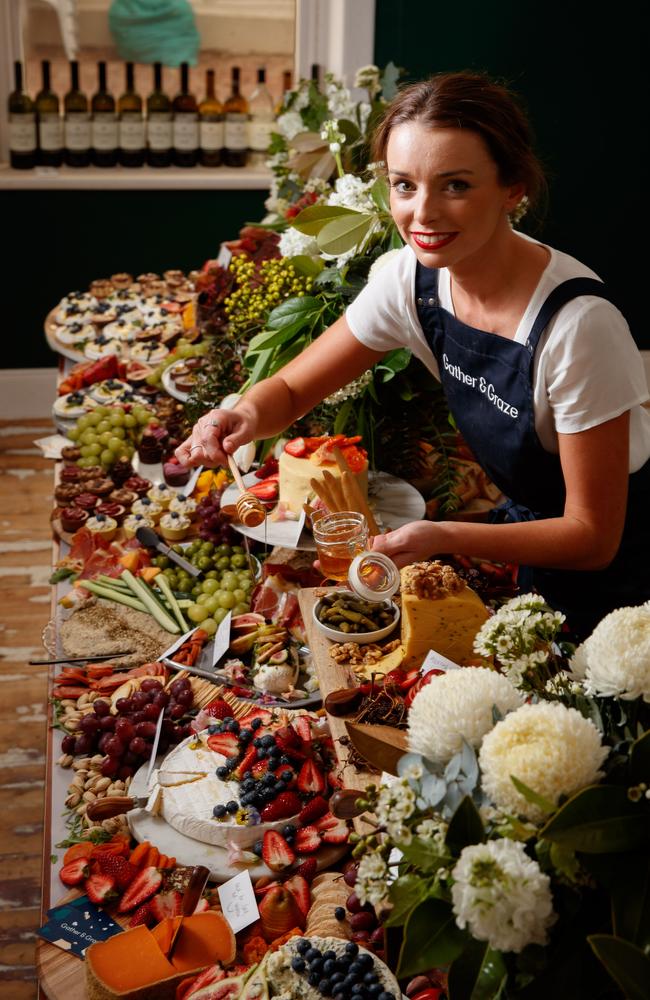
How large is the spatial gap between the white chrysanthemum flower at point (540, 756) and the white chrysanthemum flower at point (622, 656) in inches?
2.8

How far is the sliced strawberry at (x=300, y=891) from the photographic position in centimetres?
155

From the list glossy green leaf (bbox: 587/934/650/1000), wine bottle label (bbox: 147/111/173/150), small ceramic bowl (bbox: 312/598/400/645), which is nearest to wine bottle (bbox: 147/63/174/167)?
wine bottle label (bbox: 147/111/173/150)

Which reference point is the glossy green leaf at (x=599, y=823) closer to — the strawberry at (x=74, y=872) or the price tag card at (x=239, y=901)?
the price tag card at (x=239, y=901)

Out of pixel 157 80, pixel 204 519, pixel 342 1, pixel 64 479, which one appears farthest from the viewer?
pixel 157 80

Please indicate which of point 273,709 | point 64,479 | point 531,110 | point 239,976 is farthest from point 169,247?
point 239,976

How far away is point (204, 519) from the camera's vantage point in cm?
254

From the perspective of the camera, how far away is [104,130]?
4.82m

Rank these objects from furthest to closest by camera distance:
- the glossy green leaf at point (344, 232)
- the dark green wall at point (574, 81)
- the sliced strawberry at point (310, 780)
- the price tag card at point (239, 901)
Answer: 1. the dark green wall at point (574, 81)
2. the glossy green leaf at point (344, 232)
3. the sliced strawberry at point (310, 780)
4. the price tag card at point (239, 901)

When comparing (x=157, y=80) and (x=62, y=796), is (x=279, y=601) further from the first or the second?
(x=157, y=80)

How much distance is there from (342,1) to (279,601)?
3001mm

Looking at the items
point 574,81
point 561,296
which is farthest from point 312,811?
point 574,81

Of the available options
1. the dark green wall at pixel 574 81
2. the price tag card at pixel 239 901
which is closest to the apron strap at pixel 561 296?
the price tag card at pixel 239 901

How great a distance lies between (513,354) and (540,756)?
95 cm

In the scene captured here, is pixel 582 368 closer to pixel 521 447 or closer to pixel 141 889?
pixel 521 447
